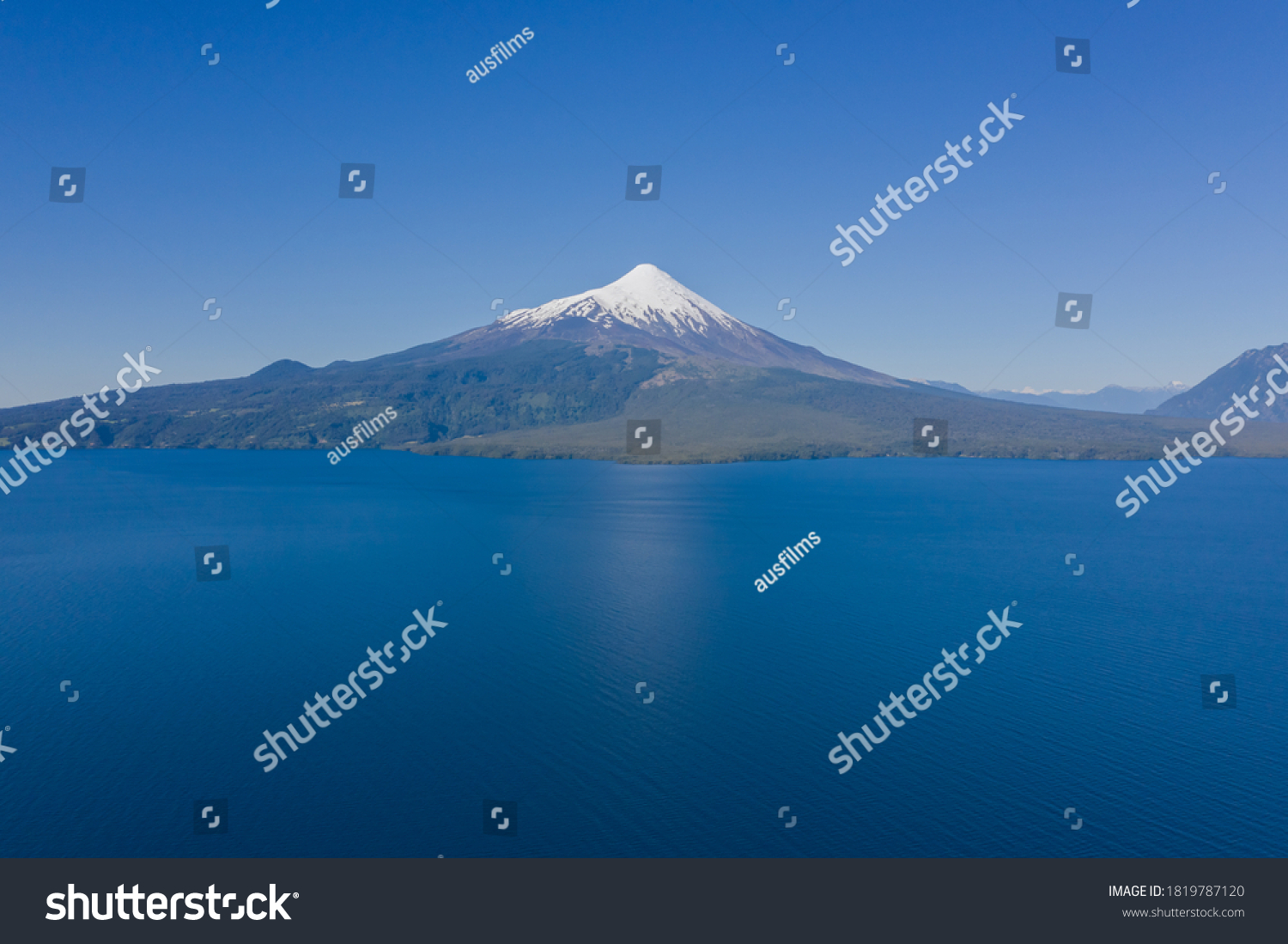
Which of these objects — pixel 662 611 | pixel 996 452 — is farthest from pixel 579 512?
pixel 996 452

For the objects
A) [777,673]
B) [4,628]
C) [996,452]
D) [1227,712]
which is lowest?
[1227,712]

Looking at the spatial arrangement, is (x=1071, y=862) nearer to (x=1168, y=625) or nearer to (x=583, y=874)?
(x=583, y=874)

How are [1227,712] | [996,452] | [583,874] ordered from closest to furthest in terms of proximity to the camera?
[583,874] < [1227,712] < [996,452]

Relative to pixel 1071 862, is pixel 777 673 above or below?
above

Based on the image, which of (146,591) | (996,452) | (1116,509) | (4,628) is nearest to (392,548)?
(146,591)

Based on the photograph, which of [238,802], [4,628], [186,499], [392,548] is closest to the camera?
[238,802]

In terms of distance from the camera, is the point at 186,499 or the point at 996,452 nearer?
the point at 186,499

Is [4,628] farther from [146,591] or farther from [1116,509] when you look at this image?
[1116,509]
